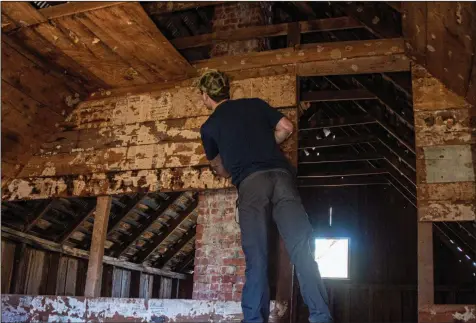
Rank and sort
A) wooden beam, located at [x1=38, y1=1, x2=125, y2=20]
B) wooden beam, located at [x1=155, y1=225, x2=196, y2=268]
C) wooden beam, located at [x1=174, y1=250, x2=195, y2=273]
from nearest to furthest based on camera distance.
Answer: wooden beam, located at [x1=38, y1=1, x2=125, y2=20] < wooden beam, located at [x1=155, y1=225, x2=196, y2=268] < wooden beam, located at [x1=174, y1=250, x2=195, y2=273]

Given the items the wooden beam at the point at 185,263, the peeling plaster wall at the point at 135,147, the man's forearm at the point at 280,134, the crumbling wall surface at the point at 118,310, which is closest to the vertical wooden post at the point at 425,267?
the crumbling wall surface at the point at 118,310

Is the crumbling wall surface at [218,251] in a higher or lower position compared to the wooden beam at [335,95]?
lower

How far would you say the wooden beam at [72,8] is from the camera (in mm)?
3646

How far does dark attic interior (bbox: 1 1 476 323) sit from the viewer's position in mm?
3695

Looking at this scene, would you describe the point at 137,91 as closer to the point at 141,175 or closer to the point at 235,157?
the point at 141,175

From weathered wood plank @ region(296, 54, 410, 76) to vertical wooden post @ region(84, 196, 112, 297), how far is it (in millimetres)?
2117

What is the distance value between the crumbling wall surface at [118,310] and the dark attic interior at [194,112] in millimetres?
11

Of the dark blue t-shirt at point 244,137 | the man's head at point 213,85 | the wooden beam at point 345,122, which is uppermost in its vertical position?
the wooden beam at point 345,122

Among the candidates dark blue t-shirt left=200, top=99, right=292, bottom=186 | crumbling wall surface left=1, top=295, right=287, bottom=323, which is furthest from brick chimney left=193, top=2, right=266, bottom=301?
dark blue t-shirt left=200, top=99, right=292, bottom=186

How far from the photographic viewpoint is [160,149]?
459 centimetres

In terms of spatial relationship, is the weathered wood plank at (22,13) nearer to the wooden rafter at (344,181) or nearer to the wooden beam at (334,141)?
the wooden beam at (334,141)

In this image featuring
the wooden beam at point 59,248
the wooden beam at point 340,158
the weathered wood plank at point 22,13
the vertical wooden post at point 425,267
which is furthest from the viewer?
the wooden beam at point 340,158

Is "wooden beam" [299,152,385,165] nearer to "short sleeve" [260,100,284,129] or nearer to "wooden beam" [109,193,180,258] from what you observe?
"wooden beam" [109,193,180,258]

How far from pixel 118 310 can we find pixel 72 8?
2.29 m
